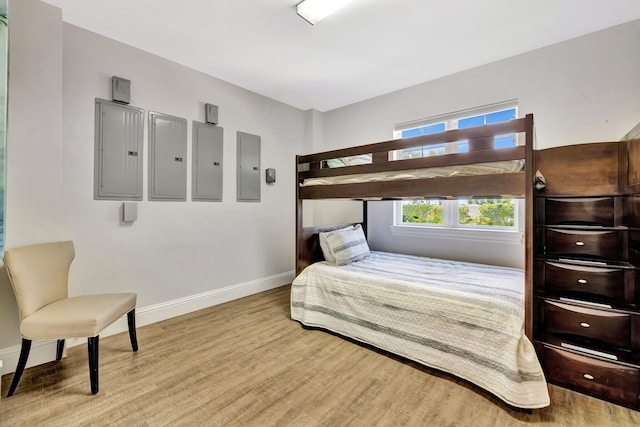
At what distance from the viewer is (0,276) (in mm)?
1893

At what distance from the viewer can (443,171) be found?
6.79 feet

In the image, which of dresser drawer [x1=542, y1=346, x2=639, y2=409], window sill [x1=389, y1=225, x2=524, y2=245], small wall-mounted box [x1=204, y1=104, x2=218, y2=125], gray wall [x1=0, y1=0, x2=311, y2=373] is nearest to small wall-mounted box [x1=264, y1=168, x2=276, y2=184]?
gray wall [x1=0, y1=0, x2=311, y2=373]

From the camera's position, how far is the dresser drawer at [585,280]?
1739 mm

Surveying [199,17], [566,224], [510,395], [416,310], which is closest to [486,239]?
[566,224]

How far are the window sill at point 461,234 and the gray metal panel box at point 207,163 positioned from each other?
2.29 m

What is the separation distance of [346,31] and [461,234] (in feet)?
7.89

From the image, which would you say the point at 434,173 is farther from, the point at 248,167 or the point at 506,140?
the point at 248,167

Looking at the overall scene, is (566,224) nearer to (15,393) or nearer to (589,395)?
(589,395)

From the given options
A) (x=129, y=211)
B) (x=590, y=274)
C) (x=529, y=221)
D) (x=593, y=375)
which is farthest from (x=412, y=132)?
(x=129, y=211)

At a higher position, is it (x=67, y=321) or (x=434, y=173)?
(x=434, y=173)

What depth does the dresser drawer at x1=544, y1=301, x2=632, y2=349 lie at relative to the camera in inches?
65.2

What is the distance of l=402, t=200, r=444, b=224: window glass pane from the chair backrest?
11.3 ft

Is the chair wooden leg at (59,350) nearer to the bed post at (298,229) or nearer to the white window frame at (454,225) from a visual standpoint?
the bed post at (298,229)

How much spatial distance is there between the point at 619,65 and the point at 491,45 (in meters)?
1.00
